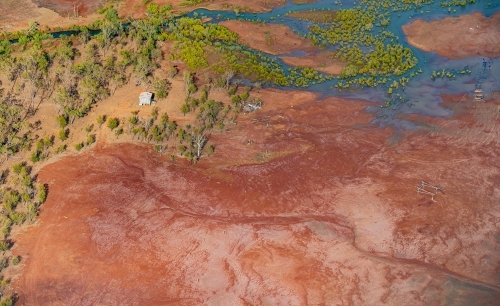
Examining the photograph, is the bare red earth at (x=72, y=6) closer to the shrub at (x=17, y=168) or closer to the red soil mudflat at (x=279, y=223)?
the red soil mudflat at (x=279, y=223)

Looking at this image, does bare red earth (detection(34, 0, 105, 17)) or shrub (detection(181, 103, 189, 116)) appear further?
bare red earth (detection(34, 0, 105, 17))

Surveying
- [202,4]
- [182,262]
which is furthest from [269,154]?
[202,4]

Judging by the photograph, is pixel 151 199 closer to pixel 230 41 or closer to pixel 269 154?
pixel 269 154

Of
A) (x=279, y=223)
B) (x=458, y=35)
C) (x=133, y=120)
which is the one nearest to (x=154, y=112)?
(x=133, y=120)

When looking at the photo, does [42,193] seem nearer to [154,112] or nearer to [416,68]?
[154,112]

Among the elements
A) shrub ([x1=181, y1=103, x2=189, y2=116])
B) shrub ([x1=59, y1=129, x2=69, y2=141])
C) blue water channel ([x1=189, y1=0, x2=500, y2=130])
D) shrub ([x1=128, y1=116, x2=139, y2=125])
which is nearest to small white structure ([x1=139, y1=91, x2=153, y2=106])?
shrub ([x1=128, y1=116, x2=139, y2=125])

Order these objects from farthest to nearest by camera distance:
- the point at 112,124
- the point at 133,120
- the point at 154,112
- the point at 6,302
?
1. the point at 154,112
2. the point at 133,120
3. the point at 112,124
4. the point at 6,302

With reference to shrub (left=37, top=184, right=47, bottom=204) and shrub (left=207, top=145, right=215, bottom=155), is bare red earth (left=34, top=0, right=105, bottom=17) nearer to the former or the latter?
shrub (left=37, top=184, right=47, bottom=204)
